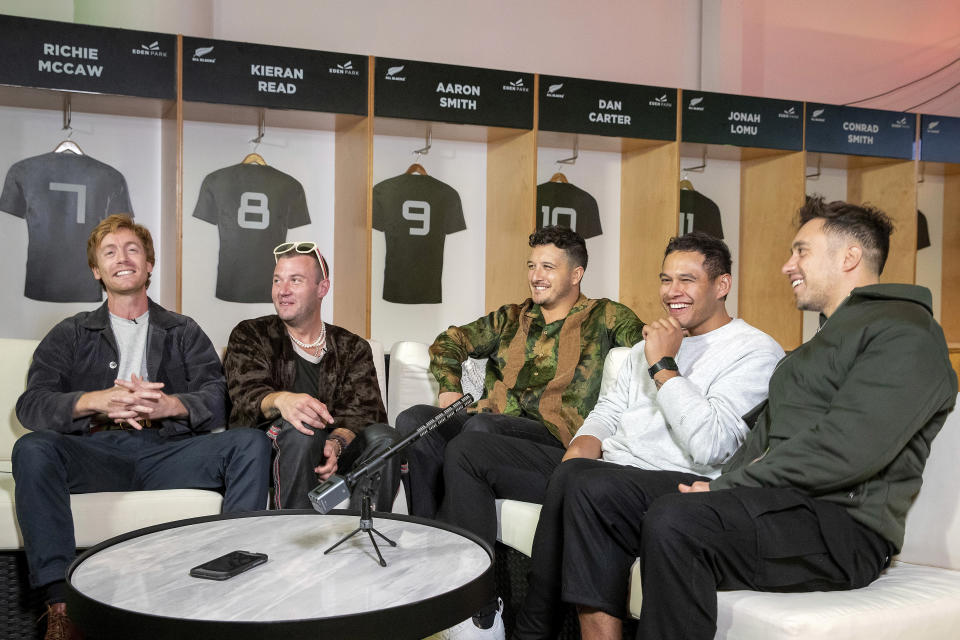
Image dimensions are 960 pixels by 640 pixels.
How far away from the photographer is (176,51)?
401cm

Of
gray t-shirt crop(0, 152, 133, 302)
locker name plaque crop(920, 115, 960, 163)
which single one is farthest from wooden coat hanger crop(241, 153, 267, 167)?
locker name plaque crop(920, 115, 960, 163)

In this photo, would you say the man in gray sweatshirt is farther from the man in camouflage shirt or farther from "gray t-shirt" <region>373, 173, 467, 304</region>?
"gray t-shirt" <region>373, 173, 467, 304</region>

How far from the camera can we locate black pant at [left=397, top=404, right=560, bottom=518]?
2957mm

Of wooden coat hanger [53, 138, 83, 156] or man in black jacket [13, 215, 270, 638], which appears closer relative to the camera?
man in black jacket [13, 215, 270, 638]

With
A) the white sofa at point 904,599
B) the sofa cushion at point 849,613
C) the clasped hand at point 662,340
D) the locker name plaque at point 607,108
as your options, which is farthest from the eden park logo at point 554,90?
the sofa cushion at point 849,613

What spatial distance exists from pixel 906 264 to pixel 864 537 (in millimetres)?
4015

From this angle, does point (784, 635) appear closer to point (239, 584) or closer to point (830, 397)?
point (830, 397)

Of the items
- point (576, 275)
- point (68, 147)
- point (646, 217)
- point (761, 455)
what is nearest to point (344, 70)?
point (68, 147)

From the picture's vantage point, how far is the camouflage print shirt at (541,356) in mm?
3119

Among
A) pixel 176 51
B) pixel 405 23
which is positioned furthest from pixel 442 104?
pixel 176 51

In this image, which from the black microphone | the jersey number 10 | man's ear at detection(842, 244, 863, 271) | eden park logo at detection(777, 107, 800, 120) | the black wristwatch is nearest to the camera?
the black microphone

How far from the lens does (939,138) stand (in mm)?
5504

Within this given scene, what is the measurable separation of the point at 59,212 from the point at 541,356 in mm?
2681

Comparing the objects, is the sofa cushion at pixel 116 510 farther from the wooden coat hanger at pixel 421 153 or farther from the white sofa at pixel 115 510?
the wooden coat hanger at pixel 421 153
